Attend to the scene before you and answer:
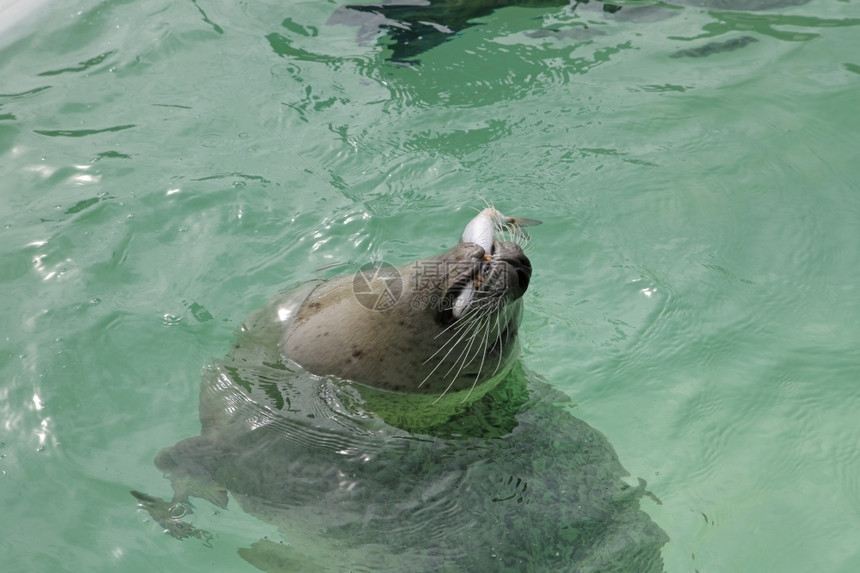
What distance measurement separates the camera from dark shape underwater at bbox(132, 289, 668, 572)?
392 cm

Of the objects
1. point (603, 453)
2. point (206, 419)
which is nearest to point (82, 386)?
point (206, 419)

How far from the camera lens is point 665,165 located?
21.5ft

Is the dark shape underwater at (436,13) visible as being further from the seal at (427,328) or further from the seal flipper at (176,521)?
the seal flipper at (176,521)

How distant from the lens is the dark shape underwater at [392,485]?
12.9 ft

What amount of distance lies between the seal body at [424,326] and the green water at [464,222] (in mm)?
934

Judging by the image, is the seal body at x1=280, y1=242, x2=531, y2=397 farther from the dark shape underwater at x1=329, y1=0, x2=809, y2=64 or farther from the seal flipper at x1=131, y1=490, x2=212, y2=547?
the dark shape underwater at x1=329, y1=0, x2=809, y2=64

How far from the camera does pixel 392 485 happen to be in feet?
13.1

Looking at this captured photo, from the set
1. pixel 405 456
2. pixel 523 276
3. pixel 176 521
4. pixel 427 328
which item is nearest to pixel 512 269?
pixel 523 276

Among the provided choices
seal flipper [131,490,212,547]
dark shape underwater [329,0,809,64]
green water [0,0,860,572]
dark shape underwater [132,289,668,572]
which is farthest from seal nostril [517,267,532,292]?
dark shape underwater [329,0,809,64]

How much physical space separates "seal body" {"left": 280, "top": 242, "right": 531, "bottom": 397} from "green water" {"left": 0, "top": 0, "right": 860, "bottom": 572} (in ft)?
3.06

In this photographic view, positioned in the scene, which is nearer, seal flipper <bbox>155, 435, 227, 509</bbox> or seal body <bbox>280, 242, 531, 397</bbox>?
seal body <bbox>280, 242, 531, 397</bbox>

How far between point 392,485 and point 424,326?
762 mm

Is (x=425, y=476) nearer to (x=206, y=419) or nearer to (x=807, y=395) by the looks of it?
(x=206, y=419)

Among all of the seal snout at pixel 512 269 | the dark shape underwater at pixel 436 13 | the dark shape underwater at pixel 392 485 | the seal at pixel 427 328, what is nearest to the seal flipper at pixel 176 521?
the dark shape underwater at pixel 392 485
